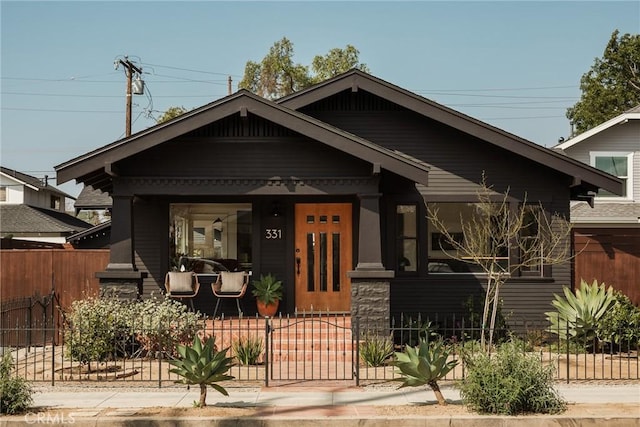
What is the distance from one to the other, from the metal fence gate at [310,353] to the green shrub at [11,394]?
3.51 m

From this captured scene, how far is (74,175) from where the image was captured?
14430mm

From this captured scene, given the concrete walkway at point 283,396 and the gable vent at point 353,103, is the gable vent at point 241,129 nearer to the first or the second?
the gable vent at point 353,103

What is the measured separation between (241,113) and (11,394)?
6.92 metres

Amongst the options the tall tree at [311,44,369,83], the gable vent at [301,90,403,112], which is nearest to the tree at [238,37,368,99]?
the tall tree at [311,44,369,83]

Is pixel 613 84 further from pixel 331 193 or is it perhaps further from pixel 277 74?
pixel 331 193

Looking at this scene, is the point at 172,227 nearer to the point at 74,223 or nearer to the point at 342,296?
the point at 342,296

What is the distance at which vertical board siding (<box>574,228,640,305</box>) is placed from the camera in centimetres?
1673

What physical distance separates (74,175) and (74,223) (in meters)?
36.6

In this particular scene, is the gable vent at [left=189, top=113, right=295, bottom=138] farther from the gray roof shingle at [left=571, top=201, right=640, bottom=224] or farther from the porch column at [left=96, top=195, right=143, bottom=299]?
the gray roof shingle at [left=571, top=201, right=640, bottom=224]

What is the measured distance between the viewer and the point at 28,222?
144ft

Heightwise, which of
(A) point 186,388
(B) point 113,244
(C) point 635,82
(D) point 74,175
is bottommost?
(A) point 186,388

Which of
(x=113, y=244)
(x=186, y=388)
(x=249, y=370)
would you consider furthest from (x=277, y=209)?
(x=186, y=388)

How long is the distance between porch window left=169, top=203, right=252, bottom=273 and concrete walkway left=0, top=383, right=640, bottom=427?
19.7 ft

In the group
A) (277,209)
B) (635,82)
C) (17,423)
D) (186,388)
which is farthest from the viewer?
(635,82)
